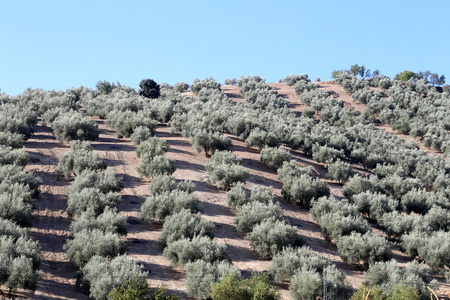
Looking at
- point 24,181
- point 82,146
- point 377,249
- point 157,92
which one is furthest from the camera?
point 157,92

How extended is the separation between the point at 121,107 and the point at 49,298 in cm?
2677

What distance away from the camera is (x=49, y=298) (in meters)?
11.9

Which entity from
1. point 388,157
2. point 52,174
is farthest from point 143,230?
point 388,157

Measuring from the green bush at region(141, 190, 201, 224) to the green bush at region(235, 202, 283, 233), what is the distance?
2.10m

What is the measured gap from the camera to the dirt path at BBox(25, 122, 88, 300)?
12.6m

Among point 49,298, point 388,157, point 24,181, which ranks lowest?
point 49,298

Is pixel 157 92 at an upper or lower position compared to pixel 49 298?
upper

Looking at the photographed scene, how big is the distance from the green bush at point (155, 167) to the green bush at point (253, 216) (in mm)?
5855

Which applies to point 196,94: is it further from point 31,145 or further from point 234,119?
point 31,145

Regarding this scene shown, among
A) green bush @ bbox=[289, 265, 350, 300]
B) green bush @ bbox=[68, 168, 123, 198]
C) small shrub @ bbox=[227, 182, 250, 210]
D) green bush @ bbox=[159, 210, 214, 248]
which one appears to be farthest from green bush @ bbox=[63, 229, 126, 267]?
small shrub @ bbox=[227, 182, 250, 210]

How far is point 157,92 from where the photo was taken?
184ft

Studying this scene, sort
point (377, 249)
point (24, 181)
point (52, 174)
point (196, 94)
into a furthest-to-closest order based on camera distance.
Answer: point (196, 94) → point (52, 174) → point (24, 181) → point (377, 249)

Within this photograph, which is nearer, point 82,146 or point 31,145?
point 82,146

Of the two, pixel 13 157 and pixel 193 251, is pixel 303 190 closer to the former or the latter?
pixel 193 251
